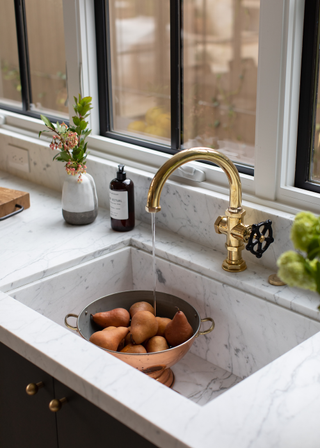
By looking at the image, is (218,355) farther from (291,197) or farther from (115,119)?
(115,119)

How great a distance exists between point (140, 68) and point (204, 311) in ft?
3.53

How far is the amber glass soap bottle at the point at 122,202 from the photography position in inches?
57.2

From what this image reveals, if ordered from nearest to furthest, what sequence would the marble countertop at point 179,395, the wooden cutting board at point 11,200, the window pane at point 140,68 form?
the marble countertop at point 179,395 < the wooden cutting board at point 11,200 < the window pane at point 140,68

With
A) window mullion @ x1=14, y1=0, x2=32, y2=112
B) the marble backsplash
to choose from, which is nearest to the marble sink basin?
the marble backsplash

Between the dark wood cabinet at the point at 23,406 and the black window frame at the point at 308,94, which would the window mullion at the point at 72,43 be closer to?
the black window frame at the point at 308,94

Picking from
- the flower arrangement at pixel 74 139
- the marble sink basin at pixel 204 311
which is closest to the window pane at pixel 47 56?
the flower arrangement at pixel 74 139

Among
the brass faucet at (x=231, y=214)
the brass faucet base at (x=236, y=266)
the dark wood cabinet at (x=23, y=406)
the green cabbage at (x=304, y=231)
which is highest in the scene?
the green cabbage at (x=304, y=231)

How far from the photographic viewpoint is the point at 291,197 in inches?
49.3

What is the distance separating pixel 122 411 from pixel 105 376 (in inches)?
3.2

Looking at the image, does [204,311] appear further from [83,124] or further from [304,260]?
[304,260]

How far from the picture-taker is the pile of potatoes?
1140mm

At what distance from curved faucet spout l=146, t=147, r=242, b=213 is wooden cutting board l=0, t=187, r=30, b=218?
2.22 feet

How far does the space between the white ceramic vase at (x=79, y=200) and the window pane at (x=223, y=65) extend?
0.72 m

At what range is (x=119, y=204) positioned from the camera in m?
1.47
